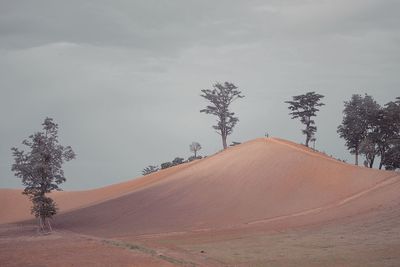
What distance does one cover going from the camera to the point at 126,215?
41.4 meters

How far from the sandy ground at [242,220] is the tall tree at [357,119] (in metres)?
16.4

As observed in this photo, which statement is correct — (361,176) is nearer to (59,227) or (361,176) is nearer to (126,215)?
(126,215)

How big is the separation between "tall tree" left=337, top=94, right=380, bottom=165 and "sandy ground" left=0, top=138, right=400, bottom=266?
16.4m

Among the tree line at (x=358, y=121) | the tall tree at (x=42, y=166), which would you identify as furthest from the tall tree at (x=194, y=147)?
the tall tree at (x=42, y=166)

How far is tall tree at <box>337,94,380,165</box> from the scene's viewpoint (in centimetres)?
7038

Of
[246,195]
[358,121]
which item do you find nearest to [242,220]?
[246,195]

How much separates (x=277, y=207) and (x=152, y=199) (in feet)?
39.3

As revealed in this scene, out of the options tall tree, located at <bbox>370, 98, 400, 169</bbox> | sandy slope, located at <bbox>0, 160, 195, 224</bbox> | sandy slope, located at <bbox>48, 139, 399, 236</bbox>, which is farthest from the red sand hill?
tall tree, located at <bbox>370, 98, 400, 169</bbox>

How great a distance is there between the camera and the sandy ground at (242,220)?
2219 centimetres

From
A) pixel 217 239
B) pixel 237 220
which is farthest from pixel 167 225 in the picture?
pixel 217 239

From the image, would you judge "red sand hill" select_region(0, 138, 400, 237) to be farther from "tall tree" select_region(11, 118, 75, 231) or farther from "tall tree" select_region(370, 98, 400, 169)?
"tall tree" select_region(370, 98, 400, 169)

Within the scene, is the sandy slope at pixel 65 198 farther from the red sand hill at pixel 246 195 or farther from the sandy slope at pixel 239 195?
the sandy slope at pixel 239 195

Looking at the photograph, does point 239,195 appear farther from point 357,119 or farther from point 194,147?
point 194,147

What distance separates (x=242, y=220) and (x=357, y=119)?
39.9 m
